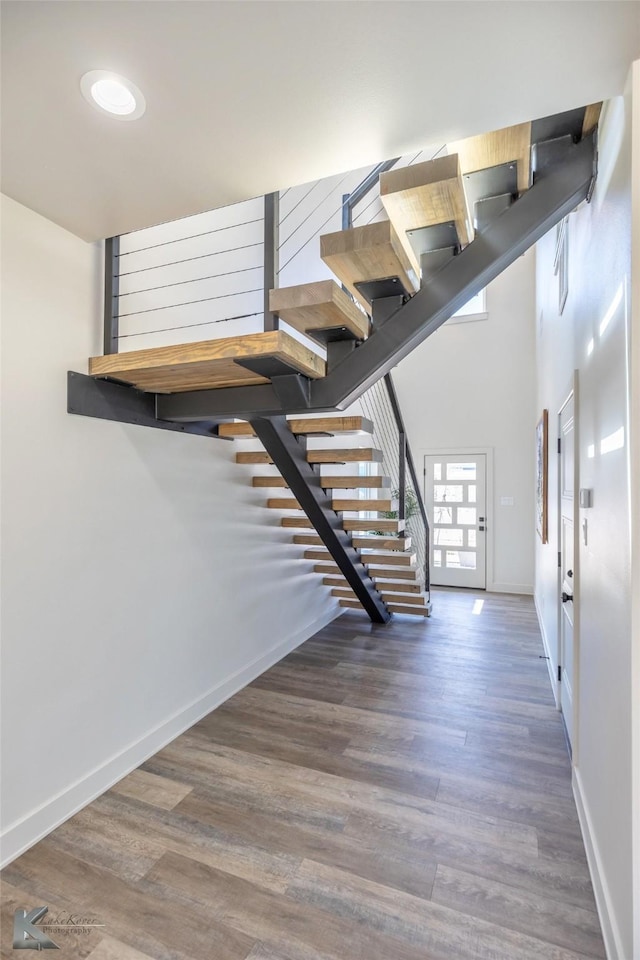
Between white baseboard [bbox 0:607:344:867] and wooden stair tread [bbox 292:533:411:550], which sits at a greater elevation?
wooden stair tread [bbox 292:533:411:550]

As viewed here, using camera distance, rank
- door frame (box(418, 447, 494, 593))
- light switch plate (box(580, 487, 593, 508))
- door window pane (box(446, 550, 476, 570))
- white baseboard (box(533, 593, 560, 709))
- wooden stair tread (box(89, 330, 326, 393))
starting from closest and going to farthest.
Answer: wooden stair tread (box(89, 330, 326, 393))
light switch plate (box(580, 487, 593, 508))
white baseboard (box(533, 593, 560, 709))
door frame (box(418, 447, 494, 593))
door window pane (box(446, 550, 476, 570))

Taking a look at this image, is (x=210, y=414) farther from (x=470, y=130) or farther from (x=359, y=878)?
(x=359, y=878)

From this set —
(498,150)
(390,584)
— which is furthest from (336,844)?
(390,584)

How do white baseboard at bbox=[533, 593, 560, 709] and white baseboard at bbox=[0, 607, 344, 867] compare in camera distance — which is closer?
white baseboard at bbox=[0, 607, 344, 867]

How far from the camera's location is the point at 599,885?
5.31 feet

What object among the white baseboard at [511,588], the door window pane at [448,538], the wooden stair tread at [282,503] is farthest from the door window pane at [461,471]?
the wooden stair tread at [282,503]

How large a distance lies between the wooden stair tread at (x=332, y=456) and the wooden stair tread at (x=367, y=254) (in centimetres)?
125

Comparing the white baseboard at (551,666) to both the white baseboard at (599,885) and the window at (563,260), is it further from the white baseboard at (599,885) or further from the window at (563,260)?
the window at (563,260)

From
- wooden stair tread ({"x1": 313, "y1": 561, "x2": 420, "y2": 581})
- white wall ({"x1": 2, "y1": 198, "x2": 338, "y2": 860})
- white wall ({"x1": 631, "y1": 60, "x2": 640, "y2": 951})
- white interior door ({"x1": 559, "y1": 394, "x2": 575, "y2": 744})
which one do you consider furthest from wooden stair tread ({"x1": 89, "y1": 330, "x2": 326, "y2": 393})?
wooden stair tread ({"x1": 313, "y1": 561, "x2": 420, "y2": 581})

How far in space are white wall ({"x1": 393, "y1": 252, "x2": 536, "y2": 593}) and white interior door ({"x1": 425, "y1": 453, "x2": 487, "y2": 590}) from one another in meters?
0.13

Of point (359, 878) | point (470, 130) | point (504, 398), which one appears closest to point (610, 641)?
point (359, 878)

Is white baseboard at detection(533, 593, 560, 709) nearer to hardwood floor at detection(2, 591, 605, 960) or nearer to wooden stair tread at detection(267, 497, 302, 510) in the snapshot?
hardwood floor at detection(2, 591, 605, 960)

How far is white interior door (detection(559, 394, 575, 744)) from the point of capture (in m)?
2.64

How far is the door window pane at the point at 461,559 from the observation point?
6473mm
